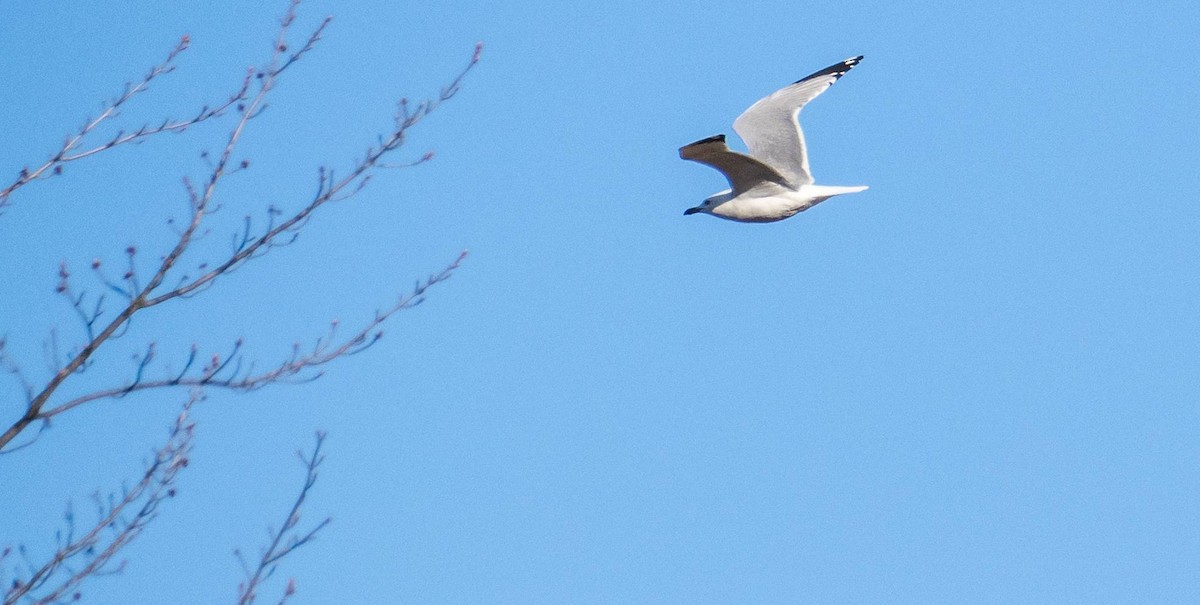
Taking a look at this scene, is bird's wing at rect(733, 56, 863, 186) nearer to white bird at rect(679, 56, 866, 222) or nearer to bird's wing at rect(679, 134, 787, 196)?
white bird at rect(679, 56, 866, 222)

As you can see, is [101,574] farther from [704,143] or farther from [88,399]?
[704,143]

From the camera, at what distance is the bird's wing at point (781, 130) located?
1236cm

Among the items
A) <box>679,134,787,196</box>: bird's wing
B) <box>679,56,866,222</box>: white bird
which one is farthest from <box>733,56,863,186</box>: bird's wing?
<box>679,134,787,196</box>: bird's wing

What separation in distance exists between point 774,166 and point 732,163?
0.49 metres

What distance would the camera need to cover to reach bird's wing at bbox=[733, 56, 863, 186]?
12.4m

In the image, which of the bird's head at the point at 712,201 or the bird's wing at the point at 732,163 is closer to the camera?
the bird's wing at the point at 732,163

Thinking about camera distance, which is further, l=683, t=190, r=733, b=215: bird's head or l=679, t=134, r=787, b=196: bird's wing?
l=683, t=190, r=733, b=215: bird's head

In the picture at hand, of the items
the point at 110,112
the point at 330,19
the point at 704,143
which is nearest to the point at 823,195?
the point at 704,143

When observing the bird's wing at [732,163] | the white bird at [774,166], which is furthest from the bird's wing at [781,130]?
the bird's wing at [732,163]

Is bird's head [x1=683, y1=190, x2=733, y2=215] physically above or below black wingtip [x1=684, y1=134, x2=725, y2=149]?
below

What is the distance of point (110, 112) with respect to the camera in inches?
225

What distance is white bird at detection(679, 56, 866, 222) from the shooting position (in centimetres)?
1222

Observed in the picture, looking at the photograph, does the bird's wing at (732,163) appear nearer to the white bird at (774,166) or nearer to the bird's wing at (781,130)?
the white bird at (774,166)

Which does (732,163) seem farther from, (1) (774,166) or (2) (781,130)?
(2) (781,130)
